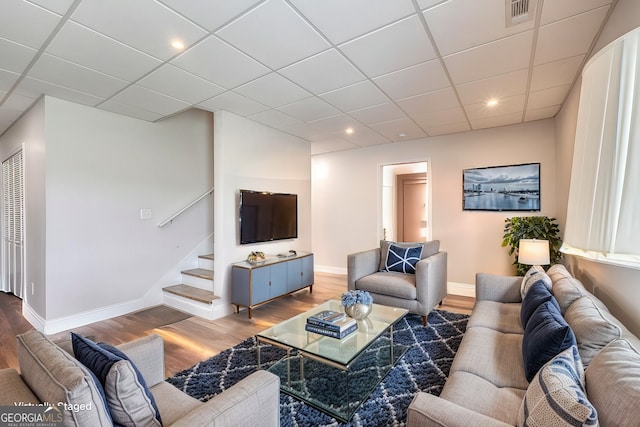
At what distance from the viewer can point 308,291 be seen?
4.59 metres

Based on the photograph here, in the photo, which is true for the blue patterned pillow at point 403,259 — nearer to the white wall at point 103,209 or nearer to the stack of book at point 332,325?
the stack of book at point 332,325

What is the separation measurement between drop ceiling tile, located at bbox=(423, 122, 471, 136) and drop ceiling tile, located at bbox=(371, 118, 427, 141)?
0.43ft

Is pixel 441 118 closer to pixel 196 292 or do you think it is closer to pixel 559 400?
pixel 559 400

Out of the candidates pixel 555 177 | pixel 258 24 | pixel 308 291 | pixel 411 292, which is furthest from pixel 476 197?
pixel 258 24

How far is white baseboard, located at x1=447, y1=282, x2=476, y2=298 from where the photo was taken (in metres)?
4.43

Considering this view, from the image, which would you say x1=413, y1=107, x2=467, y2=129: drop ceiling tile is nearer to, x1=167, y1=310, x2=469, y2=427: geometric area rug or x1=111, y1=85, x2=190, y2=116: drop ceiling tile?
x1=167, y1=310, x2=469, y2=427: geometric area rug

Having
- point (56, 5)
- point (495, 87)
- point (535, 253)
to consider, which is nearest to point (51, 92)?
point (56, 5)

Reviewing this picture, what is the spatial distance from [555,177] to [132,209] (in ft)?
18.5

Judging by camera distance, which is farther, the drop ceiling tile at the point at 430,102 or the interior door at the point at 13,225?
the interior door at the point at 13,225

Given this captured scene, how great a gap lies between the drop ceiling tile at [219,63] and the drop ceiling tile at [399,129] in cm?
212

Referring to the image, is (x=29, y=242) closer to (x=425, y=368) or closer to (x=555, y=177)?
→ (x=425, y=368)

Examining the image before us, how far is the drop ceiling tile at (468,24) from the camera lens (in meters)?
1.76

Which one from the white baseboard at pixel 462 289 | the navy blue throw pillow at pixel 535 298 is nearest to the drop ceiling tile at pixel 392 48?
the navy blue throw pillow at pixel 535 298

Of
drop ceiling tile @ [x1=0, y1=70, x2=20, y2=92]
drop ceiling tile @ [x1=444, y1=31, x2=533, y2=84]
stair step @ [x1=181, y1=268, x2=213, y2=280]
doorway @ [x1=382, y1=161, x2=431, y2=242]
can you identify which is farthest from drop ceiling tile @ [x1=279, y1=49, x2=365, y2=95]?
doorway @ [x1=382, y1=161, x2=431, y2=242]
